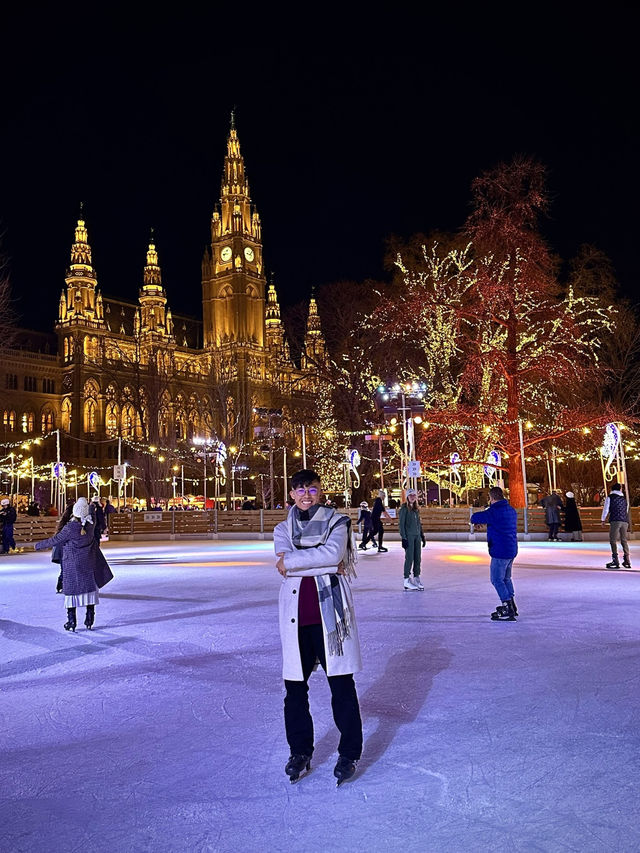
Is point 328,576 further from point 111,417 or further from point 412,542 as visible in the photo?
point 111,417

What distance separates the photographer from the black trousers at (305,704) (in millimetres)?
Result: 3639

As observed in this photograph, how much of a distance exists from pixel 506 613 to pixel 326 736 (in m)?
4.36

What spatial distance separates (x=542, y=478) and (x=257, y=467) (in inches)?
758

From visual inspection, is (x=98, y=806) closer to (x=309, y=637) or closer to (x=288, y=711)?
(x=288, y=711)

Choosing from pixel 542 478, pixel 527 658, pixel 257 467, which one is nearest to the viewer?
pixel 527 658

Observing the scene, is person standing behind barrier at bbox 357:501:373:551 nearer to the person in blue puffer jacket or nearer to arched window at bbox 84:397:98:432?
the person in blue puffer jacket

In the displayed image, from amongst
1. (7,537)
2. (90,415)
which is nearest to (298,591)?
(7,537)

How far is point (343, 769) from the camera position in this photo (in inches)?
140

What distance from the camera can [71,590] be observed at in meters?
8.15

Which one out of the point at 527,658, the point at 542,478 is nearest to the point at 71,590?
the point at 527,658

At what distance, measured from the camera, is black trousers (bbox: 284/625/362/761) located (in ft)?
11.9

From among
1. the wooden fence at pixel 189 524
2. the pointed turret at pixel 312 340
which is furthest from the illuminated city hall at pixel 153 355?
the wooden fence at pixel 189 524

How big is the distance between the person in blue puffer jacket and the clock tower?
83.4 meters

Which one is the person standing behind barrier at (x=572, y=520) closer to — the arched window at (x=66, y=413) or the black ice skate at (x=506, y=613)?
the black ice skate at (x=506, y=613)
